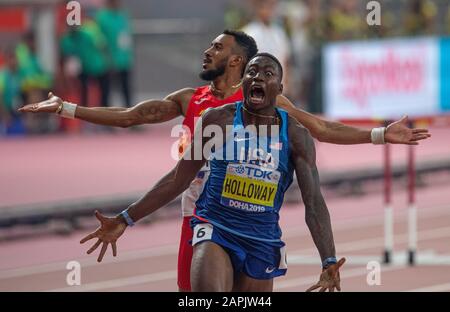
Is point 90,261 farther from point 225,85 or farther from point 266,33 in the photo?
point 225,85

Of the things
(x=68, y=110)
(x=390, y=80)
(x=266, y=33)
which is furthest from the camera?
(x=390, y=80)

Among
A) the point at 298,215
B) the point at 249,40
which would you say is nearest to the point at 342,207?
the point at 298,215

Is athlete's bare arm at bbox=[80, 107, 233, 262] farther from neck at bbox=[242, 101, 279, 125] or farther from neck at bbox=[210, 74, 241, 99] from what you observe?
neck at bbox=[210, 74, 241, 99]

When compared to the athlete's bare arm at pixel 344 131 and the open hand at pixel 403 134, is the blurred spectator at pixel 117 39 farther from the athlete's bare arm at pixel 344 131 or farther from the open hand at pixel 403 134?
the open hand at pixel 403 134

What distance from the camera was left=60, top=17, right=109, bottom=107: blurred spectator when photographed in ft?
81.1

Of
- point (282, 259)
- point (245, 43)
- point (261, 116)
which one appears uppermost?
point (245, 43)

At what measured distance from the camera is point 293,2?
29031mm

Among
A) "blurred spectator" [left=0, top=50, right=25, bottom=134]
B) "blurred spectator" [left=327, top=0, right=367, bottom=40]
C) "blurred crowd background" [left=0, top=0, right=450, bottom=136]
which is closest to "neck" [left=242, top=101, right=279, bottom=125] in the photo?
"blurred crowd background" [left=0, top=0, right=450, bottom=136]

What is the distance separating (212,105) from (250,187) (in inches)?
35.0

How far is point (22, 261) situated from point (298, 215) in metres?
3.77

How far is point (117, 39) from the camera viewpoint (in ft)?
81.9

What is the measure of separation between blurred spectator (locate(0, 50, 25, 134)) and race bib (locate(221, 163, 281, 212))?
58.7ft

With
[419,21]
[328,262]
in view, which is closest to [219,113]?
[328,262]
